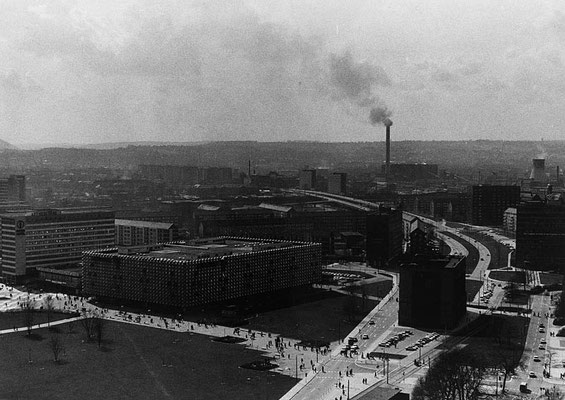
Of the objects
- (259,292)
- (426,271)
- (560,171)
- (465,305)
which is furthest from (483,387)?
(560,171)

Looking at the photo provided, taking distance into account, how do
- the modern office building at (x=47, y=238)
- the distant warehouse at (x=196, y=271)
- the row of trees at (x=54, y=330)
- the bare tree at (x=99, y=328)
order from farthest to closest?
the modern office building at (x=47, y=238), the distant warehouse at (x=196, y=271), the bare tree at (x=99, y=328), the row of trees at (x=54, y=330)

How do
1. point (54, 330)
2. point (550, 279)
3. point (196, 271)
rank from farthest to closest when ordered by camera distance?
point (550, 279) → point (196, 271) → point (54, 330)

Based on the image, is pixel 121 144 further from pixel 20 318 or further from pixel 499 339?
pixel 499 339

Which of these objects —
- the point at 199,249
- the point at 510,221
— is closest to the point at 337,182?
the point at 510,221

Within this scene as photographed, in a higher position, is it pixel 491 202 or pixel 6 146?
pixel 6 146

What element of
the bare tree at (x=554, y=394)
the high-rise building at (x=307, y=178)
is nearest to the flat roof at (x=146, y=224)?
the high-rise building at (x=307, y=178)

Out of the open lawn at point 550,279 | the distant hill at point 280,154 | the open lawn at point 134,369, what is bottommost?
the open lawn at point 550,279

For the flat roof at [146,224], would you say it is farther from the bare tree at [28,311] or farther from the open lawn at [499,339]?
the open lawn at [499,339]
